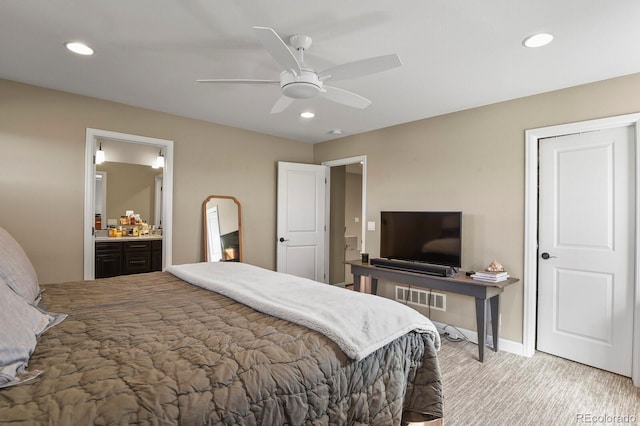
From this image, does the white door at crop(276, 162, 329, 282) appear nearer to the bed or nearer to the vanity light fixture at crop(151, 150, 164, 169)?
the vanity light fixture at crop(151, 150, 164, 169)

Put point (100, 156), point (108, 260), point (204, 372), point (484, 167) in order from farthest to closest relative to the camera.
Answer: point (100, 156), point (108, 260), point (484, 167), point (204, 372)

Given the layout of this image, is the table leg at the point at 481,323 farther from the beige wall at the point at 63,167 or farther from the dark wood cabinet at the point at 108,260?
the dark wood cabinet at the point at 108,260

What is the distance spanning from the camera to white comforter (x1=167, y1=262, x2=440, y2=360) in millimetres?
1423

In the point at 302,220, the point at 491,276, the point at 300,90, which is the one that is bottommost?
the point at 491,276

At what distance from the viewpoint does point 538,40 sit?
7.23ft

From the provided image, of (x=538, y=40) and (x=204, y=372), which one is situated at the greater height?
(x=538, y=40)

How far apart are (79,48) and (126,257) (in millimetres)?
2809

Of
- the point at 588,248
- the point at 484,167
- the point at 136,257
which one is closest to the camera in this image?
the point at 588,248

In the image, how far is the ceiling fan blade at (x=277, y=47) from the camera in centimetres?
164

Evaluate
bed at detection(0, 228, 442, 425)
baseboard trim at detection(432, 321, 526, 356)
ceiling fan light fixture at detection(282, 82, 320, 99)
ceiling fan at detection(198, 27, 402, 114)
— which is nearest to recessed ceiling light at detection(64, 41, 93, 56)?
ceiling fan at detection(198, 27, 402, 114)

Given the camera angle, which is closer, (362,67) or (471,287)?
(362,67)

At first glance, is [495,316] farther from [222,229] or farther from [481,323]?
[222,229]

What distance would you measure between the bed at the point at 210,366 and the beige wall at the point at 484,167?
6.81 ft

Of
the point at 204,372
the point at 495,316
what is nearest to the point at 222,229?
the point at 495,316
